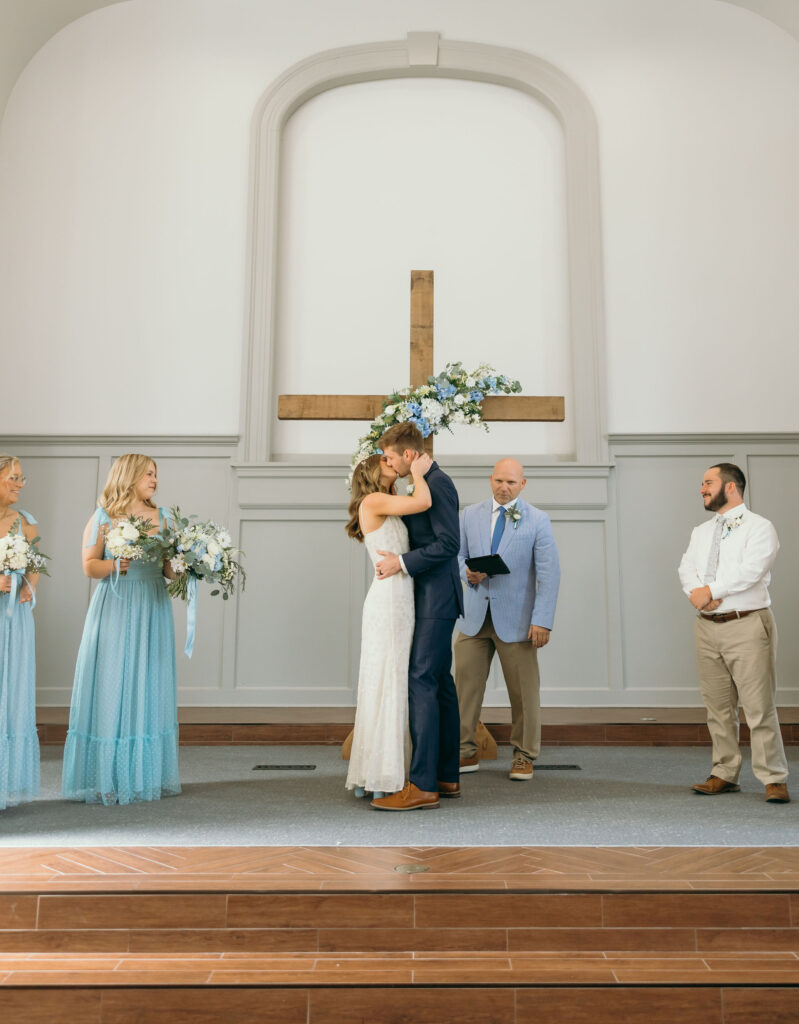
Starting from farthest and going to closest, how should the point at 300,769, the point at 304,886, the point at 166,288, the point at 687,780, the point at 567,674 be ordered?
the point at 166,288 < the point at 567,674 < the point at 300,769 < the point at 687,780 < the point at 304,886

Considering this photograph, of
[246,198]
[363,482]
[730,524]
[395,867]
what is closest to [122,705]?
[363,482]

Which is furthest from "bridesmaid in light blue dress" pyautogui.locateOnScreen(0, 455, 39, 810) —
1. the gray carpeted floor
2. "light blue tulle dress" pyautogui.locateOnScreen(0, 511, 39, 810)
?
the gray carpeted floor

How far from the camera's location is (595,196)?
7.21 m

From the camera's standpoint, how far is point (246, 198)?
7.27 meters

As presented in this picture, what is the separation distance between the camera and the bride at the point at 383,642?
12.6 ft

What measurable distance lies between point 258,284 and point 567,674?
13.2 feet

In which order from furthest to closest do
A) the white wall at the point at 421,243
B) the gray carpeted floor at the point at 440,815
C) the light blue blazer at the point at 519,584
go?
the white wall at the point at 421,243 → the light blue blazer at the point at 519,584 → the gray carpeted floor at the point at 440,815

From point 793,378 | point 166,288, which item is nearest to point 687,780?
point 793,378

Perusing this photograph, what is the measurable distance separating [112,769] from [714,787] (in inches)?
114

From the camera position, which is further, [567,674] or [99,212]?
[99,212]

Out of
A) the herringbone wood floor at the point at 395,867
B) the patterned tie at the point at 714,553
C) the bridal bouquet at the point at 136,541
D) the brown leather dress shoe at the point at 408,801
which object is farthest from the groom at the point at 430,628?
the patterned tie at the point at 714,553

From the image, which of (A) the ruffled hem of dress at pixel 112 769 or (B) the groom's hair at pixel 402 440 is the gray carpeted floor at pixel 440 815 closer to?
(A) the ruffled hem of dress at pixel 112 769

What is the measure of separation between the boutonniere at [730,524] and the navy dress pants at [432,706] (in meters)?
1.46

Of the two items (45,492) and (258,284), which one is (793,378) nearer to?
(258,284)
